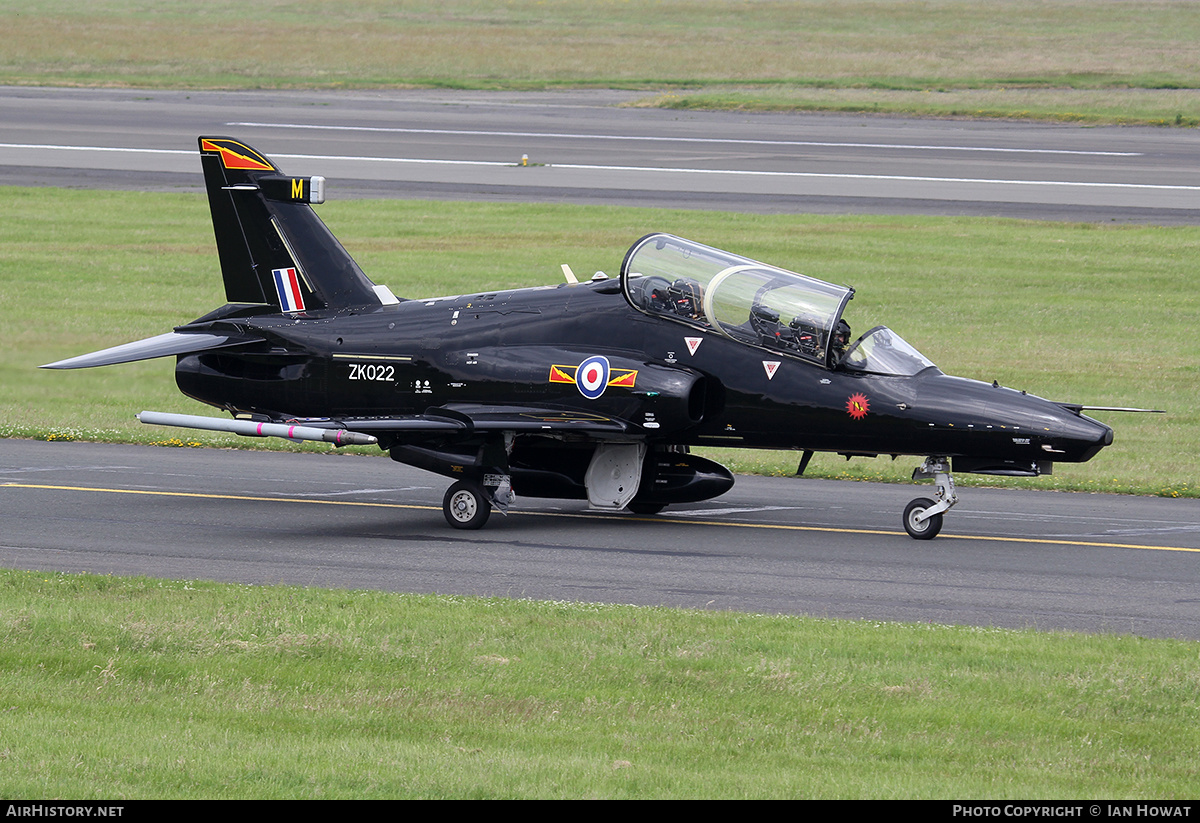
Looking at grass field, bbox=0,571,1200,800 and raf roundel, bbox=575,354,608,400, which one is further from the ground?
raf roundel, bbox=575,354,608,400

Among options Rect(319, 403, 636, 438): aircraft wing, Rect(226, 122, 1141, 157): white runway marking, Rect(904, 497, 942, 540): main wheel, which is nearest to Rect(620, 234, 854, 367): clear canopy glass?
Rect(319, 403, 636, 438): aircraft wing

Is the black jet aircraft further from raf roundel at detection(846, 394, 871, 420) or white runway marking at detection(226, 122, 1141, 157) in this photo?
white runway marking at detection(226, 122, 1141, 157)

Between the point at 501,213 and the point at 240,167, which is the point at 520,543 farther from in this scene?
the point at 501,213

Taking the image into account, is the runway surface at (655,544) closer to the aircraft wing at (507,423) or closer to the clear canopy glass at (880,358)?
the aircraft wing at (507,423)

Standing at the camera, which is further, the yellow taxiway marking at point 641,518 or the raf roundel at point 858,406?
the yellow taxiway marking at point 641,518

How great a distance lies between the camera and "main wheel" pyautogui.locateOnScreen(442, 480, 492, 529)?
17.8m

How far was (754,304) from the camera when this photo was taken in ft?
56.7

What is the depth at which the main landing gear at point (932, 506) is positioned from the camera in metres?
16.8

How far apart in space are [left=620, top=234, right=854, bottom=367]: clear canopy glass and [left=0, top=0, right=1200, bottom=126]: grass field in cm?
4394

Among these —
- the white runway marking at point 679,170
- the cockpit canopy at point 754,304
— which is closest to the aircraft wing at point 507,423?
the cockpit canopy at point 754,304

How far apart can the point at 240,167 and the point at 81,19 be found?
8016 cm

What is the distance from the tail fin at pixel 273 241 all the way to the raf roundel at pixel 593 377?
3.58 metres

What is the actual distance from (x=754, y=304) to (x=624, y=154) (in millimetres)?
34148
